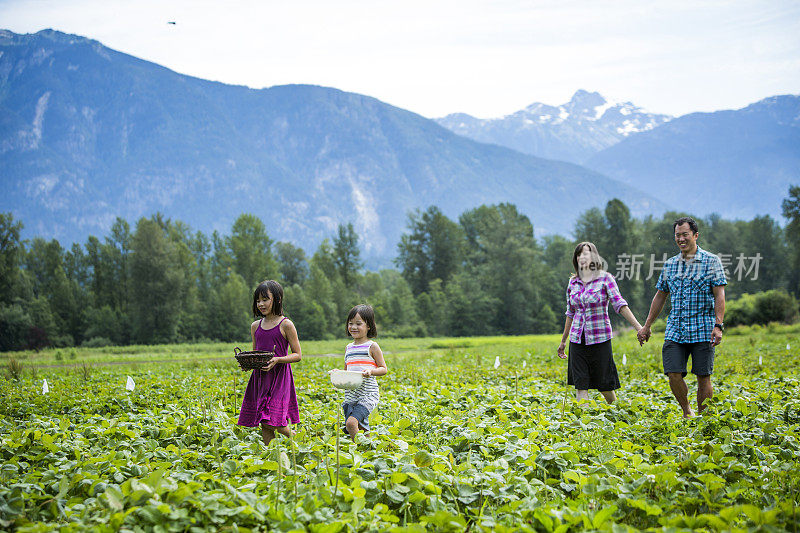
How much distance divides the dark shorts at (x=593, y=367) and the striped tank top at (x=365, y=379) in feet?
9.31

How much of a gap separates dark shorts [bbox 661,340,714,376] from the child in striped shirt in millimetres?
3419

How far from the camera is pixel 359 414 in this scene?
636 centimetres

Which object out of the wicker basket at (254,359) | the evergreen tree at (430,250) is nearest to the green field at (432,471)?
the wicker basket at (254,359)

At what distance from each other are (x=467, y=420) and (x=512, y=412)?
106cm

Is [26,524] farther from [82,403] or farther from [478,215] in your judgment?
[478,215]

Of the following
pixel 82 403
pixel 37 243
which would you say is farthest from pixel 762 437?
pixel 37 243

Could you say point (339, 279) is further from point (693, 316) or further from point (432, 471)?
point (432, 471)

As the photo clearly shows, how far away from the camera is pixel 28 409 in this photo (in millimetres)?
9250

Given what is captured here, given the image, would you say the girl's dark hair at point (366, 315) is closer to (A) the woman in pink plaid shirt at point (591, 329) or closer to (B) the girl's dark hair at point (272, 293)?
(B) the girl's dark hair at point (272, 293)

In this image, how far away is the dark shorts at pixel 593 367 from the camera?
25.6ft

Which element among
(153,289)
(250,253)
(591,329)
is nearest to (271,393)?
(591,329)

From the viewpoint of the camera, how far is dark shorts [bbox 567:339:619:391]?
25.6ft

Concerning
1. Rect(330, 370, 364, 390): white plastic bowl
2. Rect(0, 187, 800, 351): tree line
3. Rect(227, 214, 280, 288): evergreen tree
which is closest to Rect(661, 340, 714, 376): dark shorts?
Rect(330, 370, 364, 390): white plastic bowl

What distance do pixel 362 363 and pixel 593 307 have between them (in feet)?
10.7
